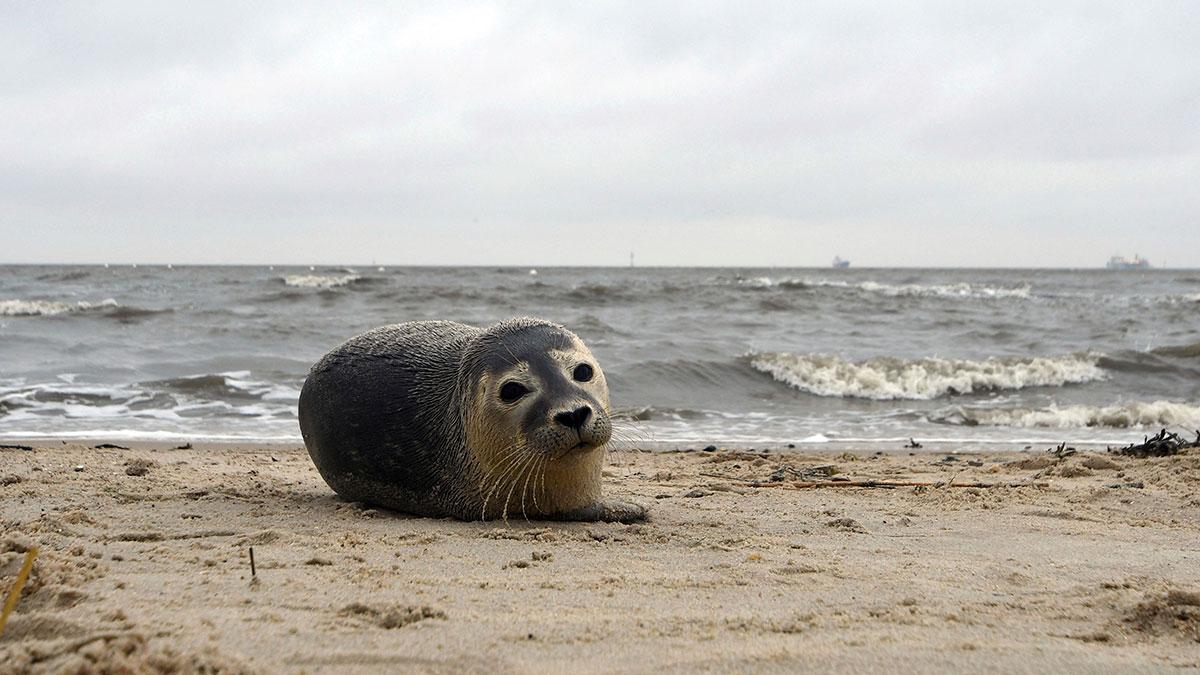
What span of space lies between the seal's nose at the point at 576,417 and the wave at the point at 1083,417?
25.8 ft

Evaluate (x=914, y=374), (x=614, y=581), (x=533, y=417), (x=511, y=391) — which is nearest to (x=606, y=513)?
(x=533, y=417)

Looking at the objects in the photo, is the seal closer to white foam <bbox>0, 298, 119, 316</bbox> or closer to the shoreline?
the shoreline

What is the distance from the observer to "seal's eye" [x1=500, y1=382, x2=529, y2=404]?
5297 mm

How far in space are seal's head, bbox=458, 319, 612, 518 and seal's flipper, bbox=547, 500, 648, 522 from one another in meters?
0.04

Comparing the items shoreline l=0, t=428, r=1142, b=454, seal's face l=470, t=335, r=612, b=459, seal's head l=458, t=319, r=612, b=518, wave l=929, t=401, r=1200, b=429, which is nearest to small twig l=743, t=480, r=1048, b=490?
seal's head l=458, t=319, r=612, b=518

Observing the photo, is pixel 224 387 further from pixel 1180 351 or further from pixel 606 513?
pixel 1180 351

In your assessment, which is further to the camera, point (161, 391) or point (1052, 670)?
point (161, 391)

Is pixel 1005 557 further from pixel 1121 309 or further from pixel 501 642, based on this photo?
pixel 1121 309

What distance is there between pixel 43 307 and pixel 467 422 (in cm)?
2447

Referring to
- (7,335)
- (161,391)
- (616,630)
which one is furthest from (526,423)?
(7,335)

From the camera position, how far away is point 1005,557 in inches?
178

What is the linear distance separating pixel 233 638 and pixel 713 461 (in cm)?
592

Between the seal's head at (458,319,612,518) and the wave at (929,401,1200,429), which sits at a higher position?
the seal's head at (458,319,612,518)

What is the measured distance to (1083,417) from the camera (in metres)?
11.8
